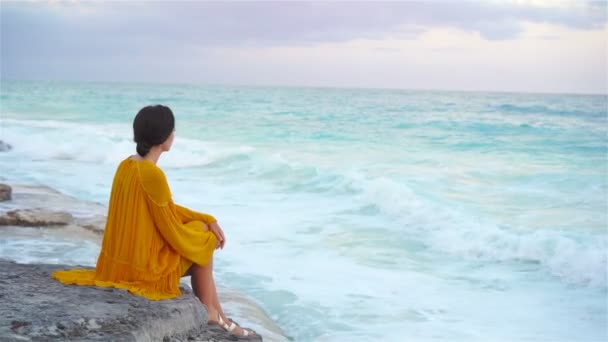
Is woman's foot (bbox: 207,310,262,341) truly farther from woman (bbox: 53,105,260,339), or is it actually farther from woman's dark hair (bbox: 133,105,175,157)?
woman's dark hair (bbox: 133,105,175,157)

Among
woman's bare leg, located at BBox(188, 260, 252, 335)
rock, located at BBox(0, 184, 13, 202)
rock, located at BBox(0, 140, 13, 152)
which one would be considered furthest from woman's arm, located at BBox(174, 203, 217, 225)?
rock, located at BBox(0, 140, 13, 152)

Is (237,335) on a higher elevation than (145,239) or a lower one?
lower

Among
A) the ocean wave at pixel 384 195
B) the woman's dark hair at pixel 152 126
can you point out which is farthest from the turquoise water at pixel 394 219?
the woman's dark hair at pixel 152 126

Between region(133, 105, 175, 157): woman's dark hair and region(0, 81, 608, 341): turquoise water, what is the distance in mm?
2383

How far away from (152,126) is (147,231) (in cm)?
55

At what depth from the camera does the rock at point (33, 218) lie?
Answer: 741 cm

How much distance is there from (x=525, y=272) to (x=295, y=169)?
7936 millimetres

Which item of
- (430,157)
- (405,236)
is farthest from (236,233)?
(430,157)

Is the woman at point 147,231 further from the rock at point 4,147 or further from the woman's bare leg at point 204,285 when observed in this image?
the rock at point 4,147

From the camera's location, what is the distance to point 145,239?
3.71 metres

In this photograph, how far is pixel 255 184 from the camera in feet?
46.3

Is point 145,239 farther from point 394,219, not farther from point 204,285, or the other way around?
point 394,219

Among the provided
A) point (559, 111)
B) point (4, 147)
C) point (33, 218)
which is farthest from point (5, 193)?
point (559, 111)

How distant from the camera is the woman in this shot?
3.70 m
